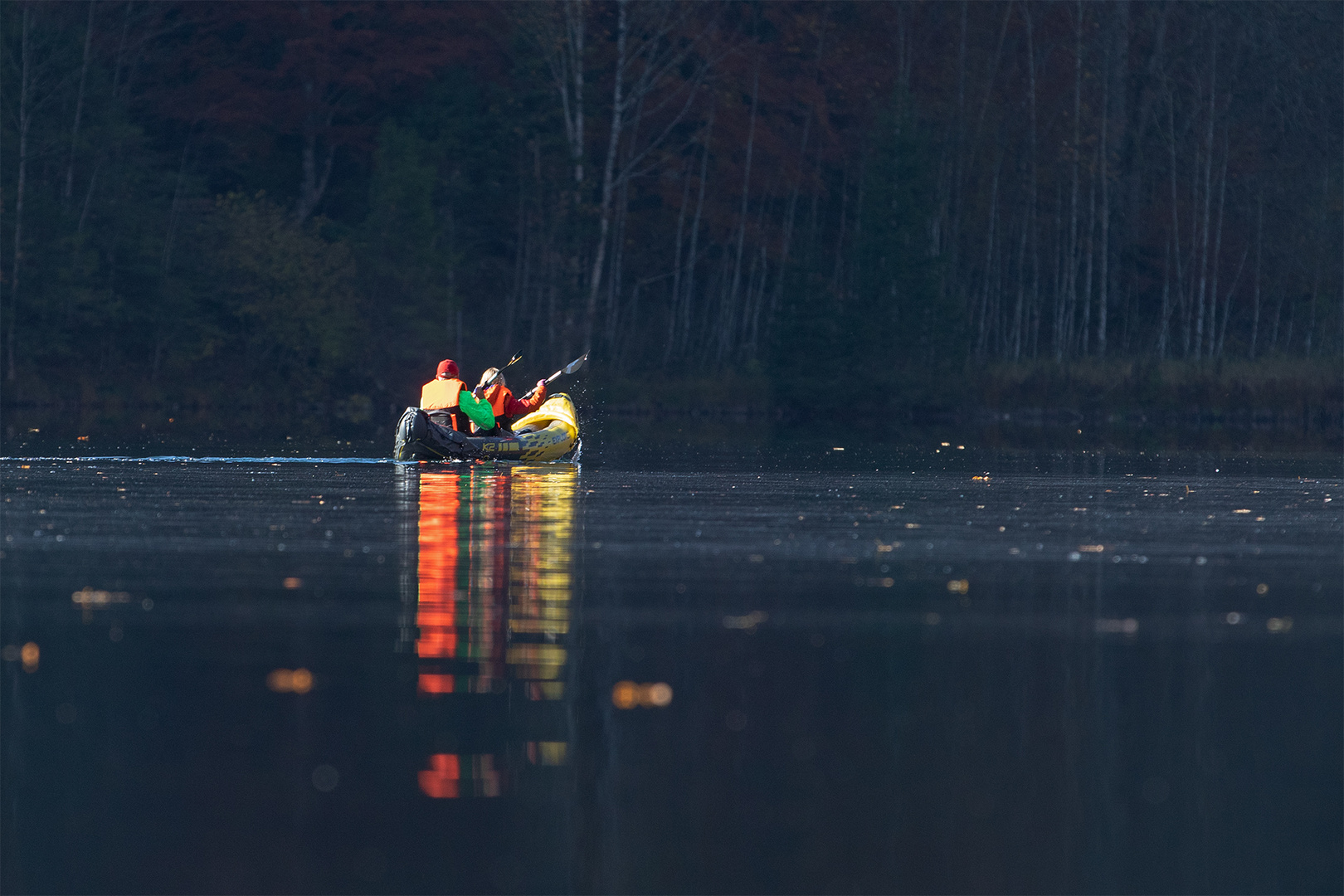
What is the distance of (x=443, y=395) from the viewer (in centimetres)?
2514

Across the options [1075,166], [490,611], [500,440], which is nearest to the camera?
[490,611]

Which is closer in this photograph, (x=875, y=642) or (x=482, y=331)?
(x=875, y=642)

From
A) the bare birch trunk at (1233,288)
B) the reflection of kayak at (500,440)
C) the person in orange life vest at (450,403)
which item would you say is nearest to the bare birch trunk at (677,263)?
the bare birch trunk at (1233,288)

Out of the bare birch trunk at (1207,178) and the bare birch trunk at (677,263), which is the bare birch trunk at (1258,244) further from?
the bare birch trunk at (677,263)

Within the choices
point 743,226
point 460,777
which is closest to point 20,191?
point 743,226

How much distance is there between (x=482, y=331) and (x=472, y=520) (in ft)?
130

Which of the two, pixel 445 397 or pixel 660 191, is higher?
pixel 660 191

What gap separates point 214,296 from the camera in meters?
51.5

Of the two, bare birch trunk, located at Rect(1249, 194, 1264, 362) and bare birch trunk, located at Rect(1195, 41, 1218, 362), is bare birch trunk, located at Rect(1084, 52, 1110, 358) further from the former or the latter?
bare birch trunk, located at Rect(1249, 194, 1264, 362)

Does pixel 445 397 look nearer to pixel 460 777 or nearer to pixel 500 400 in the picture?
pixel 500 400

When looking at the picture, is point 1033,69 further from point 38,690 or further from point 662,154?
point 38,690

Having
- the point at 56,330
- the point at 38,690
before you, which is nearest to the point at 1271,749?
the point at 38,690

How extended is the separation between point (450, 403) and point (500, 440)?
1049mm

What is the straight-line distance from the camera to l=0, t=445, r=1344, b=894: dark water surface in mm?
6055
